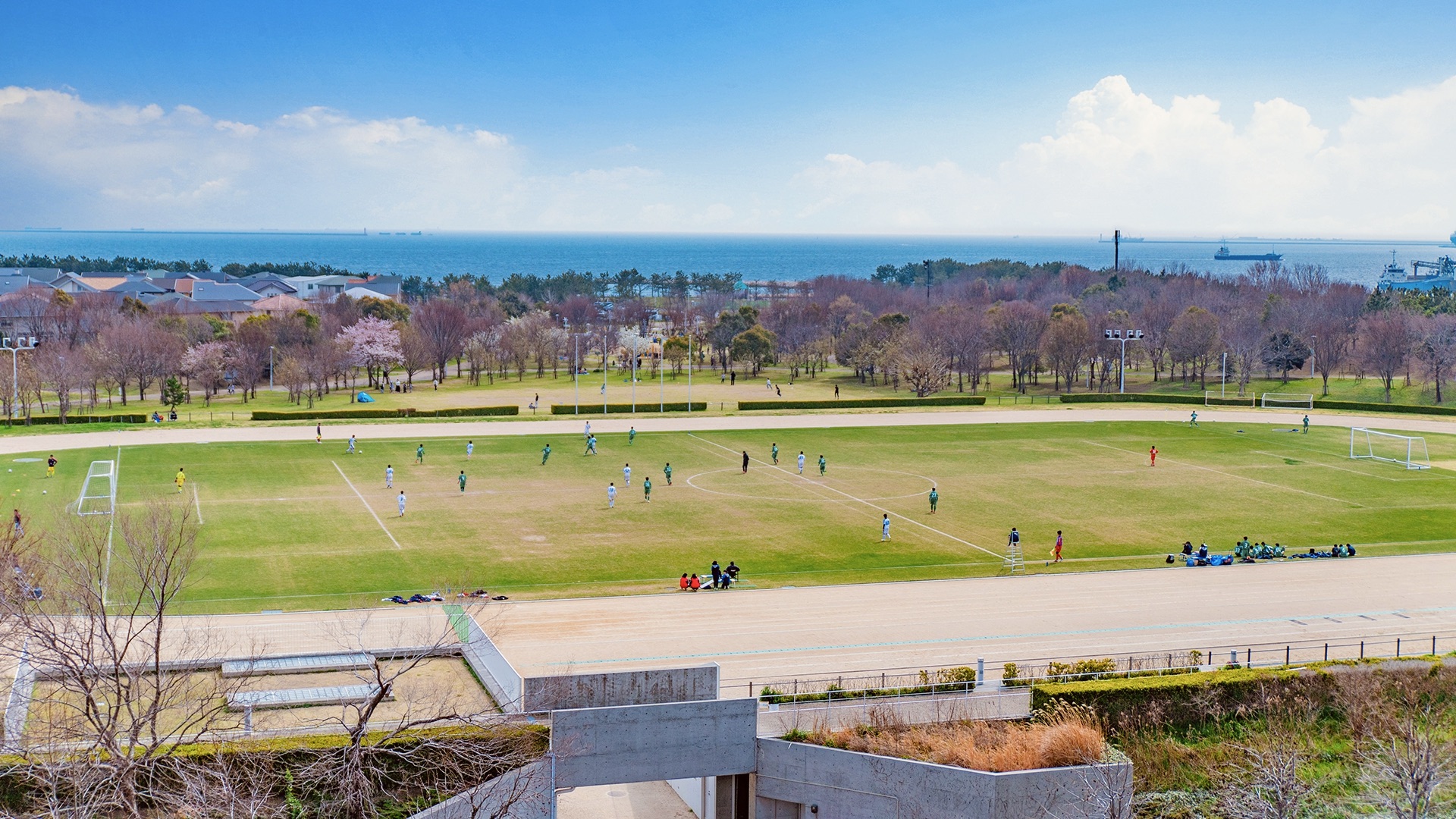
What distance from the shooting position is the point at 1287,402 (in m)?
92.0

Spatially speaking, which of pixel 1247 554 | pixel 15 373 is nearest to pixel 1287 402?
pixel 1247 554

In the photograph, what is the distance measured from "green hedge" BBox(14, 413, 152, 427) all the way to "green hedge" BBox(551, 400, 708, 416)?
25352mm

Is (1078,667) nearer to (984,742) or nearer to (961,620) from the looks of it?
(984,742)

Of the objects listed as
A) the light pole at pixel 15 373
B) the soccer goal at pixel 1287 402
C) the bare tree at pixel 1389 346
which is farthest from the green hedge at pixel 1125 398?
the light pole at pixel 15 373

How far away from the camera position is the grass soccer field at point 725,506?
42.7 meters

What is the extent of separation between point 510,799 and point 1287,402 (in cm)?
8089

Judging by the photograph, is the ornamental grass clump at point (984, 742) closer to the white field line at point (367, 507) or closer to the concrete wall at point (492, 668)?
the concrete wall at point (492, 668)

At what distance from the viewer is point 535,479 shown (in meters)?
59.2

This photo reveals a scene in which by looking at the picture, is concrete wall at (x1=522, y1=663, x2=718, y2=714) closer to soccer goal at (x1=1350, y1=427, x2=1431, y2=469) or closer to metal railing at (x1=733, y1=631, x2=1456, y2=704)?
metal railing at (x1=733, y1=631, x2=1456, y2=704)

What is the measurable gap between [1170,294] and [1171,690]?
120357mm

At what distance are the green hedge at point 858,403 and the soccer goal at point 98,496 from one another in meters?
42.8

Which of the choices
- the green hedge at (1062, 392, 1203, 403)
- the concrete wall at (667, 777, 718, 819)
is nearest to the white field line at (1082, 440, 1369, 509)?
the green hedge at (1062, 392, 1203, 403)

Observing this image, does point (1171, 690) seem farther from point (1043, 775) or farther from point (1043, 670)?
point (1043, 775)

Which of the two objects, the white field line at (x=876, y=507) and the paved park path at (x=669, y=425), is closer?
the white field line at (x=876, y=507)
